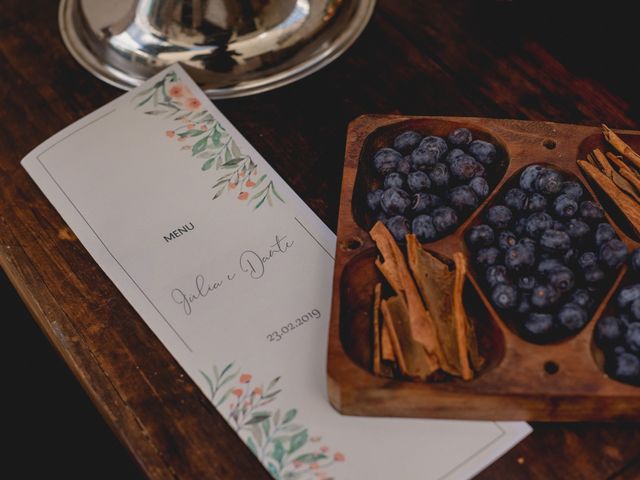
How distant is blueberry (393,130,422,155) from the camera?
2.65 feet

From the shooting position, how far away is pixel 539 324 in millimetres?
686

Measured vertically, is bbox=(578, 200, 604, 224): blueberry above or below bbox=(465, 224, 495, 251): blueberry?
below

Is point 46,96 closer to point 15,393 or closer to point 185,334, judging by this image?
point 185,334

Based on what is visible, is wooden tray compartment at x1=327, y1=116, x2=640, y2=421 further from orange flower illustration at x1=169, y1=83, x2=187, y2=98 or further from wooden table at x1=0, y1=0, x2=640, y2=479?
orange flower illustration at x1=169, y1=83, x2=187, y2=98

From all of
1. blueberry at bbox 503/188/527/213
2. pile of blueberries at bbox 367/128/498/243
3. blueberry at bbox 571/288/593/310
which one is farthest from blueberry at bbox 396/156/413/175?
blueberry at bbox 571/288/593/310

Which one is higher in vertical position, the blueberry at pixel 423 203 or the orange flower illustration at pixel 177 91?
the orange flower illustration at pixel 177 91

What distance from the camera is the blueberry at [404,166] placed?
0.79 m

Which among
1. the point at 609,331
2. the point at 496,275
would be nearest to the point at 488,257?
the point at 496,275

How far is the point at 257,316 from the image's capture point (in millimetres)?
785

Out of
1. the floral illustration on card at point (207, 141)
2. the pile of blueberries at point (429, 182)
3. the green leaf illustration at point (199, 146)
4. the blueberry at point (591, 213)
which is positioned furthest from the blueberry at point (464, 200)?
the green leaf illustration at point (199, 146)

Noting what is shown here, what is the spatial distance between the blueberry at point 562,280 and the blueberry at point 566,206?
0.22 feet

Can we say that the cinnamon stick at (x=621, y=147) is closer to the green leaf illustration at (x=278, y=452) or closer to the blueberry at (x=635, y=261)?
the blueberry at (x=635, y=261)

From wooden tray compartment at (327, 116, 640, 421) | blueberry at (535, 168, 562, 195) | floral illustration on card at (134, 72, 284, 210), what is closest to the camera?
wooden tray compartment at (327, 116, 640, 421)

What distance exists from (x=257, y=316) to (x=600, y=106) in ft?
1.60
